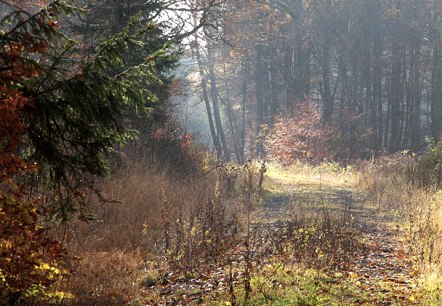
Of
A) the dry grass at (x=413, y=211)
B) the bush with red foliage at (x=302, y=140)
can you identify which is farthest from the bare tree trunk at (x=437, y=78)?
the dry grass at (x=413, y=211)

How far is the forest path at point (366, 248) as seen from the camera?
18.9ft

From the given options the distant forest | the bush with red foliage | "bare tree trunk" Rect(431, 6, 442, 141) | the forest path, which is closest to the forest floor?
the forest path

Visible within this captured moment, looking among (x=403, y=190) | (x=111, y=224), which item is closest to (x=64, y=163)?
(x=111, y=224)

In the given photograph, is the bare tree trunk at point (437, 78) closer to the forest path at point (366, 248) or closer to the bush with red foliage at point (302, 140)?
the bush with red foliage at point (302, 140)

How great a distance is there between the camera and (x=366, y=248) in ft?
27.8

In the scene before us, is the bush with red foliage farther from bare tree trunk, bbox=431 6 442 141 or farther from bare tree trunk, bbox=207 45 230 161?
bare tree trunk, bbox=431 6 442 141

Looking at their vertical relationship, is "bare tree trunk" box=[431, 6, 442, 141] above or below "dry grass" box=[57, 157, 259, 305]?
above

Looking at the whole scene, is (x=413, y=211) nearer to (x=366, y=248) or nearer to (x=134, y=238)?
(x=366, y=248)

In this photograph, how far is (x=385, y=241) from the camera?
9.31 meters

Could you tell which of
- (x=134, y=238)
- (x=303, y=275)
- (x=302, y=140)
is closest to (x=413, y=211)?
(x=303, y=275)

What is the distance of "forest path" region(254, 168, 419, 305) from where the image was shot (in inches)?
227

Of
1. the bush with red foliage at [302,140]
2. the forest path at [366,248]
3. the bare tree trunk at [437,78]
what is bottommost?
the forest path at [366,248]

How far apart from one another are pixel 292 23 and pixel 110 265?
109 ft

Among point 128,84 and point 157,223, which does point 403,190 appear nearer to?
point 157,223
